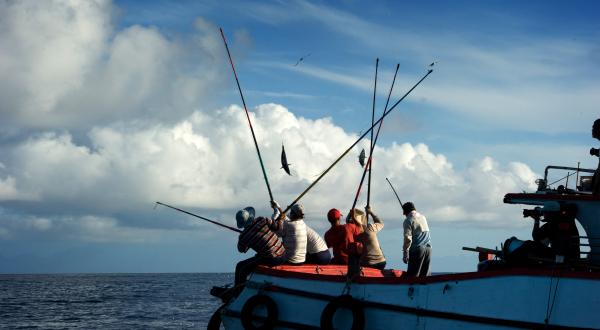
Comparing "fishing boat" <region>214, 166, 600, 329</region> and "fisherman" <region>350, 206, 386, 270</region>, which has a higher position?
"fisherman" <region>350, 206, 386, 270</region>

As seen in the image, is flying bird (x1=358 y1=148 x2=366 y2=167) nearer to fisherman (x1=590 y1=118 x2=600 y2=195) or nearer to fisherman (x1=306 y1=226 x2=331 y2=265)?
fisherman (x1=306 y1=226 x2=331 y2=265)

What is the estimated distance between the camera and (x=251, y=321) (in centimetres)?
1527

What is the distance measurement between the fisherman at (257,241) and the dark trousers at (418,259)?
2504 millimetres

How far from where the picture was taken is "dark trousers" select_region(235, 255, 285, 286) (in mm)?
15609

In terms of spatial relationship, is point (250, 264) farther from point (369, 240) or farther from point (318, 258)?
point (369, 240)

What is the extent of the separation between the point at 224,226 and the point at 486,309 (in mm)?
5943

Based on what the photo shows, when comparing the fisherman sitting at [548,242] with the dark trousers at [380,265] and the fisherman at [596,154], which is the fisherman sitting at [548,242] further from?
the dark trousers at [380,265]

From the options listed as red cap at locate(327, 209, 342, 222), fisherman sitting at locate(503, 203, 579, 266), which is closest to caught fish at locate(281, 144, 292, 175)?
red cap at locate(327, 209, 342, 222)

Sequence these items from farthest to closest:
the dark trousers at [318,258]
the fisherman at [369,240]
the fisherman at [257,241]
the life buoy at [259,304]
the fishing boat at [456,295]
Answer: the fisherman at [369,240] < the dark trousers at [318,258] < the fisherman at [257,241] < the life buoy at [259,304] < the fishing boat at [456,295]

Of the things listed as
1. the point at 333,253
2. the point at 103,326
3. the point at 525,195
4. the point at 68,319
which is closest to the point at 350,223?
the point at 333,253

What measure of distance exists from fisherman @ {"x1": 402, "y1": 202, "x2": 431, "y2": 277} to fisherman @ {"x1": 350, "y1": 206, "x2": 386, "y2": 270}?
1.29 m

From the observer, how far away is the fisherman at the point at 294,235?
51.5 ft

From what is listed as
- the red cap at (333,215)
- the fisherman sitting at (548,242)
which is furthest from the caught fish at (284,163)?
the fisherman sitting at (548,242)

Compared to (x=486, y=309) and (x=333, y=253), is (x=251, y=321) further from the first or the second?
(x=486, y=309)
